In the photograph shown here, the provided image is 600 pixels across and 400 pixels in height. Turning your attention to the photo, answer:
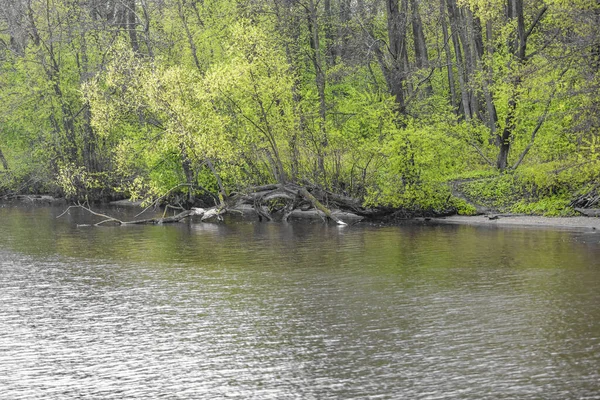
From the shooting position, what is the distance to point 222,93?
115 ft

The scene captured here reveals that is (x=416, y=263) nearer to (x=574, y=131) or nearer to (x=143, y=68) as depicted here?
(x=574, y=131)

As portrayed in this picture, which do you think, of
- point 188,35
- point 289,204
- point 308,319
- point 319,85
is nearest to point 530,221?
point 289,204

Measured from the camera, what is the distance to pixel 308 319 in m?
16.1

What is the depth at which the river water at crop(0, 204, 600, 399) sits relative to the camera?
12.1 metres

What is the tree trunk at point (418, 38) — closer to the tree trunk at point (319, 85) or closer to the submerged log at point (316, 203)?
the tree trunk at point (319, 85)

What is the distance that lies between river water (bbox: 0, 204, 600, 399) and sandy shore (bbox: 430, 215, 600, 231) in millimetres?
1910

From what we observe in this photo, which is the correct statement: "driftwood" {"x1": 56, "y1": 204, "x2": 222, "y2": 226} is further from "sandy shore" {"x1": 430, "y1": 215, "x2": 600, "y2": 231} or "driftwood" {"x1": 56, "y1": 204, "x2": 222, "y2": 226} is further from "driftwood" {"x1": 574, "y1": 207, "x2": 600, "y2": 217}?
"driftwood" {"x1": 574, "y1": 207, "x2": 600, "y2": 217}

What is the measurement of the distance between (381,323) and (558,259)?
8601mm

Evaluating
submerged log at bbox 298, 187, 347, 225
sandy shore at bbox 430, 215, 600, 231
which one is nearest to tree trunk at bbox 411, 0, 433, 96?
submerged log at bbox 298, 187, 347, 225

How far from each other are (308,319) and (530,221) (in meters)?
17.7

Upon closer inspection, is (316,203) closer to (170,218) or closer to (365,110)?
(365,110)

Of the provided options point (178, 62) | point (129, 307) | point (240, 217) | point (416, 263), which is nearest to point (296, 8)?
point (178, 62)

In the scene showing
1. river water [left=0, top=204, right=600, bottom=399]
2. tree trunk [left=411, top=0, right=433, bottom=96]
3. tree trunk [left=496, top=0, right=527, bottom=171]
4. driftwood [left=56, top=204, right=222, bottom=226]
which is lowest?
river water [left=0, top=204, right=600, bottom=399]

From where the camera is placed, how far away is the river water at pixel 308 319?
475 inches
